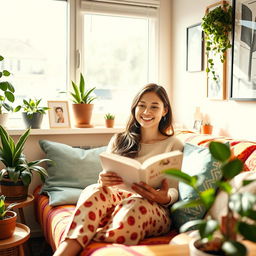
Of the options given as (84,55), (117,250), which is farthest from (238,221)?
(84,55)

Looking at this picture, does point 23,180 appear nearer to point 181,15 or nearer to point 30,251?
point 30,251

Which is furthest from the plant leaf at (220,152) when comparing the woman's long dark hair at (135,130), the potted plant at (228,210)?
the woman's long dark hair at (135,130)

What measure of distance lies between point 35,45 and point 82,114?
2.22ft

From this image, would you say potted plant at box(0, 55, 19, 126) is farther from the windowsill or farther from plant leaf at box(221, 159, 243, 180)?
plant leaf at box(221, 159, 243, 180)

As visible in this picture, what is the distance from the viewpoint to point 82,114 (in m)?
2.95

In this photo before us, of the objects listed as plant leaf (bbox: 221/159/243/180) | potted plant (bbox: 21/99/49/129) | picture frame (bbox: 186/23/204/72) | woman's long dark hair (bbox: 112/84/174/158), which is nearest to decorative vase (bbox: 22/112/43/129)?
potted plant (bbox: 21/99/49/129)

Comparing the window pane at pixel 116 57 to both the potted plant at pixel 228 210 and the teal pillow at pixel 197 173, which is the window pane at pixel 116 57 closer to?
the teal pillow at pixel 197 173

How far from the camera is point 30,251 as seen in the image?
8.44ft

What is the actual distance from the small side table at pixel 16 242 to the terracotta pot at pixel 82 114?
0.99 metres

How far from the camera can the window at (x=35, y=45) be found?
2963 millimetres

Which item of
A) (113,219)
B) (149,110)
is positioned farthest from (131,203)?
(149,110)

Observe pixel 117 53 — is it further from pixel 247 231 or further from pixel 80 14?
pixel 247 231

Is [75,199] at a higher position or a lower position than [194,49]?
lower

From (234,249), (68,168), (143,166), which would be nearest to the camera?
(234,249)
